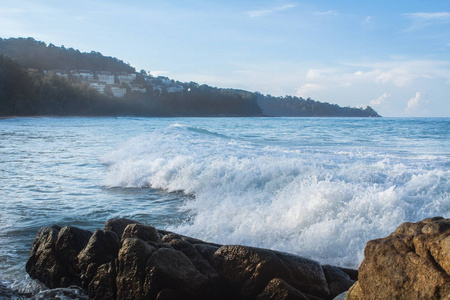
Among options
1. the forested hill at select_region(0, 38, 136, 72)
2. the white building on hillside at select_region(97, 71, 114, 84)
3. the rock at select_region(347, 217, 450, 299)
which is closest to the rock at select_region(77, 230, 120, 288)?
the rock at select_region(347, 217, 450, 299)

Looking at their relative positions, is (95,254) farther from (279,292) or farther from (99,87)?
(99,87)

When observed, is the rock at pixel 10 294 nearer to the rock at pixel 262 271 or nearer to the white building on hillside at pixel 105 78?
the rock at pixel 262 271

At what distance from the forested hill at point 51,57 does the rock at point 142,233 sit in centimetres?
12162

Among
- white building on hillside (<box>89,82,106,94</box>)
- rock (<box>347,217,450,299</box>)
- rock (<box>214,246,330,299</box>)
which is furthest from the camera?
white building on hillside (<box>89,82,106,94</box>)

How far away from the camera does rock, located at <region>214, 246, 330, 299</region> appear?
3770 mm

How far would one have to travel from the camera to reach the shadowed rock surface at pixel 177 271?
12.0 ft

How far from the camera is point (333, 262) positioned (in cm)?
504

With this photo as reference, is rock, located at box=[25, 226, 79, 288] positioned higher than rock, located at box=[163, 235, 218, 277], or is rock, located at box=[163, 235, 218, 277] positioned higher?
rock, located at box=[163, 235, 218, 277]

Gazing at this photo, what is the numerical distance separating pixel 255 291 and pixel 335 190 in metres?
3.50

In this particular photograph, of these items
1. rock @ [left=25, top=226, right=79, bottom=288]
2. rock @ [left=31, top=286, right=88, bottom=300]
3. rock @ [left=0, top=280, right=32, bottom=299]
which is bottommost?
rock @ [left=0, top=280, right=32, bottom=299]

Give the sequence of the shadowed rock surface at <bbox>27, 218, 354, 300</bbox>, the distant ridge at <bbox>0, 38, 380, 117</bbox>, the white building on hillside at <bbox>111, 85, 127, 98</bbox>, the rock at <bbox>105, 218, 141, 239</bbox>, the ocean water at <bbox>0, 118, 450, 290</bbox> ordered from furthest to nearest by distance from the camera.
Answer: the white building on hillside at <bbox>111, 85, 127, 98</bbox> < the distant ridge at <bbox>0, 38, 380, 117</bbox> < the ocean water at <bbox>0, 118, 450, 290</bbox> < the rock at <bbox>105, 218, 141, 239</bbox> < the shadowed rock surface at <bbox>27, 218, 354, 300</bbox>

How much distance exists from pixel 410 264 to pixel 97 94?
10109 centimetres

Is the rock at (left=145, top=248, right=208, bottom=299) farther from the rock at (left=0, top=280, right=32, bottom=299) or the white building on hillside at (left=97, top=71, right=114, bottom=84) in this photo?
the white building on hillside at (left=97, top=71, right=114, bottom=84)

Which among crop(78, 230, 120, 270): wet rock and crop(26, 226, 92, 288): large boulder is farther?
crop(26, 226, 92, 288): large boulder
